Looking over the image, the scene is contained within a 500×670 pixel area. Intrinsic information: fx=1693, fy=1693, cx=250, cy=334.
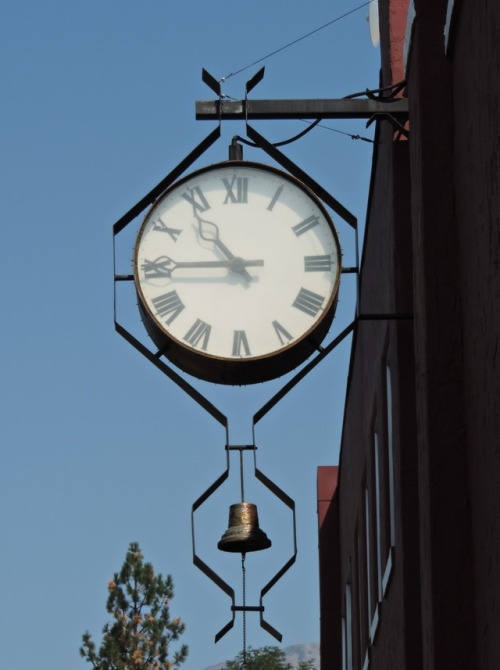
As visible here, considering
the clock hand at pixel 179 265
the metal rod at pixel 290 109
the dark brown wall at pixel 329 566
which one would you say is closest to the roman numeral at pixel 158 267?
the clock hand at pixel 179 265

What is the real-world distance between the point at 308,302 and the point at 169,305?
78 cm

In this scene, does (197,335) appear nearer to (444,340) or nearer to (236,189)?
(236,189)

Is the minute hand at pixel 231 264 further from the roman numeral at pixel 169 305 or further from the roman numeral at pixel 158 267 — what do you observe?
the roman numeral at pixel 169 305

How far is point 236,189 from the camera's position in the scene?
389 inches

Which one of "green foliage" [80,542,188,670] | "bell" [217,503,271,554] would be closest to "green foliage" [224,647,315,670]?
"green foliage" [80,542,188,670]

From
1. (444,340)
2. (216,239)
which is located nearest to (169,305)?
(216,239)

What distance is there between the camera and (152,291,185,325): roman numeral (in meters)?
9.46

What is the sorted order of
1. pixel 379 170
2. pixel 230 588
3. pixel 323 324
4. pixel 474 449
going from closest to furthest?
1. pixel 474 449
2. pixel 323 324
3. pixel 230 588
4. pixel 379 170

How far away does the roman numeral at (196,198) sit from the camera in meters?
9.80

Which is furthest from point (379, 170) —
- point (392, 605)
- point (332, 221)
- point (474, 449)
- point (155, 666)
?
point (155, 666)

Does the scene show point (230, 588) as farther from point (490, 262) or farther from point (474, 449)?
point (490, 262)

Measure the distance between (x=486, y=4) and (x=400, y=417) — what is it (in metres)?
3.43

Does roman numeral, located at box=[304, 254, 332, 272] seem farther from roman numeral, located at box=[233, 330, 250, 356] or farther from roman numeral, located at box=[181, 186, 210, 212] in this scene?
roman numeral, located at box=[181, 186, 210, 212]

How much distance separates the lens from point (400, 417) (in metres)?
9.55
